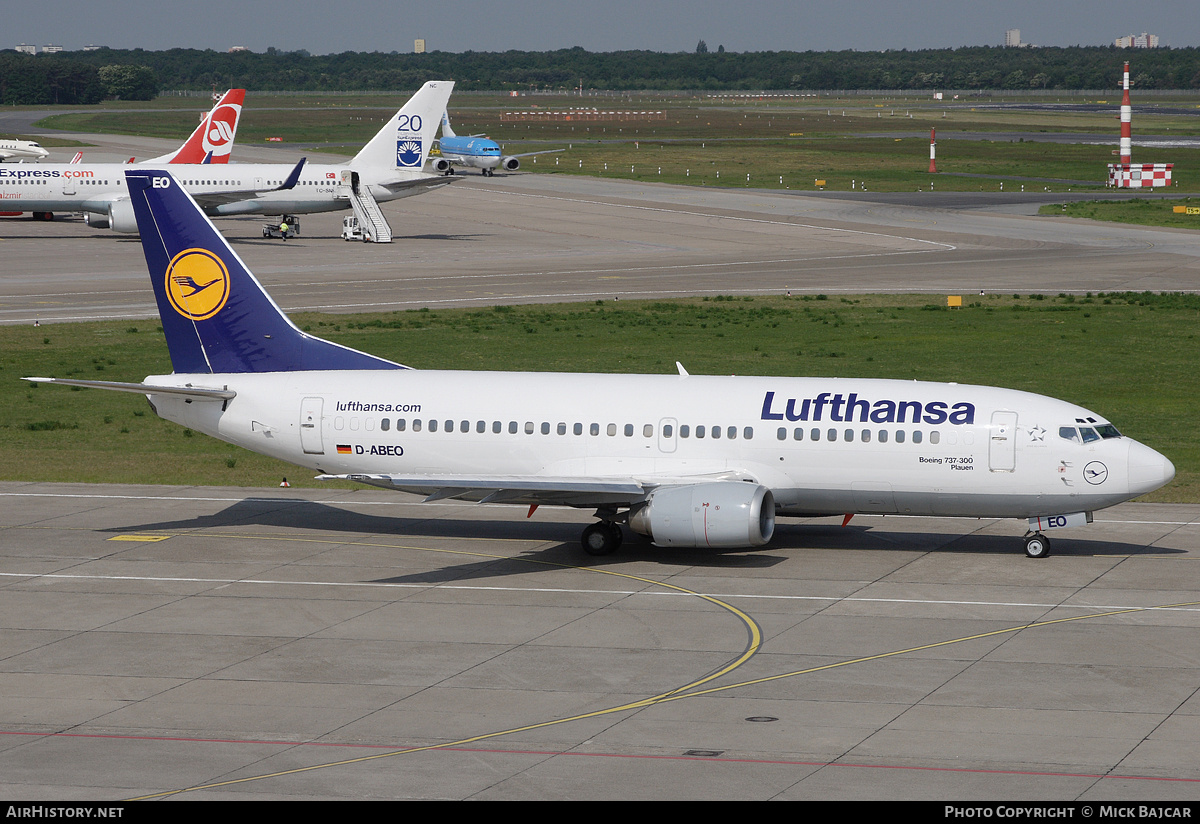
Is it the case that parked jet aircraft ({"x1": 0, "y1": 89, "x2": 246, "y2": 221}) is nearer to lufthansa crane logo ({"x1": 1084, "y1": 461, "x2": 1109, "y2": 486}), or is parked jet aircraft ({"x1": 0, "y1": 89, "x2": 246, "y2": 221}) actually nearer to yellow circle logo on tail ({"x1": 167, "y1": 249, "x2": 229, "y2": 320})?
yellow circle logo on tail ({"x1": 167, "y1": 249, "x2": 229, "y2": 320})

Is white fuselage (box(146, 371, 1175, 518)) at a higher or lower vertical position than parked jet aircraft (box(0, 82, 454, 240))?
lower

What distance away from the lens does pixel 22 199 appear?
112m

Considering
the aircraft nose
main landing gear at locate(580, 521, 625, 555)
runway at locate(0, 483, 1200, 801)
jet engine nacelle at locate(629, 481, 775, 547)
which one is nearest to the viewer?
runway at locate(0, 483, 1200, 801)

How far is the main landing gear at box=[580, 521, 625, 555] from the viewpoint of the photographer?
33.8m

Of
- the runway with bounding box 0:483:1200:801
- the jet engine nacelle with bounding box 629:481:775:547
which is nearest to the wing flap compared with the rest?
the jet engine nacelle with bounding box 629:481:775:547

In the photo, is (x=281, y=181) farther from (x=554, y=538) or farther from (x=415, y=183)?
(x=554, y=538)

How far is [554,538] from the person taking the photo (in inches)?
1420

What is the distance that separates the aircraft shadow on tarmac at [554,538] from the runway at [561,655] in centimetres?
13

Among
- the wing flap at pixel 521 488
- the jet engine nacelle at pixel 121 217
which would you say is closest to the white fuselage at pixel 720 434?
the wing flap at pixel 521 488

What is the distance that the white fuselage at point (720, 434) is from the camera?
3225 cm

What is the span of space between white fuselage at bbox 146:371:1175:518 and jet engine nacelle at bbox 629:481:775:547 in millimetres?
1246

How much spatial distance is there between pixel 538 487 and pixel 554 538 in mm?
4562

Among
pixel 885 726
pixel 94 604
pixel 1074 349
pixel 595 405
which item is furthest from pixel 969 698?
pixel 1074 349

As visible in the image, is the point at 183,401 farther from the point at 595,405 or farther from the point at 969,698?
the point at 969,698
